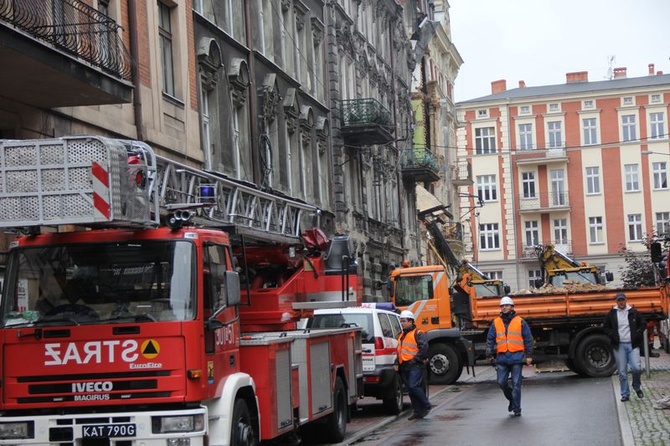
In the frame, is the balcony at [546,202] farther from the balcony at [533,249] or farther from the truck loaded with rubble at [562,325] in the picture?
the truck loaded with rubble at [562,325]

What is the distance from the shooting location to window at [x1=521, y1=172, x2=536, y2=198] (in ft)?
273

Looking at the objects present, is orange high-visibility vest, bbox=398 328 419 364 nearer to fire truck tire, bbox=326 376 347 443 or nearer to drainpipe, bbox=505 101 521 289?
fire truck tire, bbox=326 376 347 443

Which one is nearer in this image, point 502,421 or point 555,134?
point 502,421

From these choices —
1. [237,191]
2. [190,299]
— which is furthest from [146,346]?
[237,191]

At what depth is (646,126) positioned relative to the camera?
8206 centimetres

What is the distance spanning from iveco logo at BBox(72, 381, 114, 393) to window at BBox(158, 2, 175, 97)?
12.8 m

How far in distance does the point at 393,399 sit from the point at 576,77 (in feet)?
234

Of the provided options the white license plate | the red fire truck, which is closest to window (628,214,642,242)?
the red fire truck

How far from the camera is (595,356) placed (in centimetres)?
2558

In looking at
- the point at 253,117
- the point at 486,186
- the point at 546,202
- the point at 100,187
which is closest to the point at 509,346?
the point at 100,187

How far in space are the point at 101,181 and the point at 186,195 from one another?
7.39 ft

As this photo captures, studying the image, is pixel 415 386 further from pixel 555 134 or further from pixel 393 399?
pixel 555 134

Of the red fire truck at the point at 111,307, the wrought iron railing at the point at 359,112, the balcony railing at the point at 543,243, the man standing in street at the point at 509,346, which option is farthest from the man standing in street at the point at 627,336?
the balcony railing at the point at 543,243

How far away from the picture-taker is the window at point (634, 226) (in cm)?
8079
